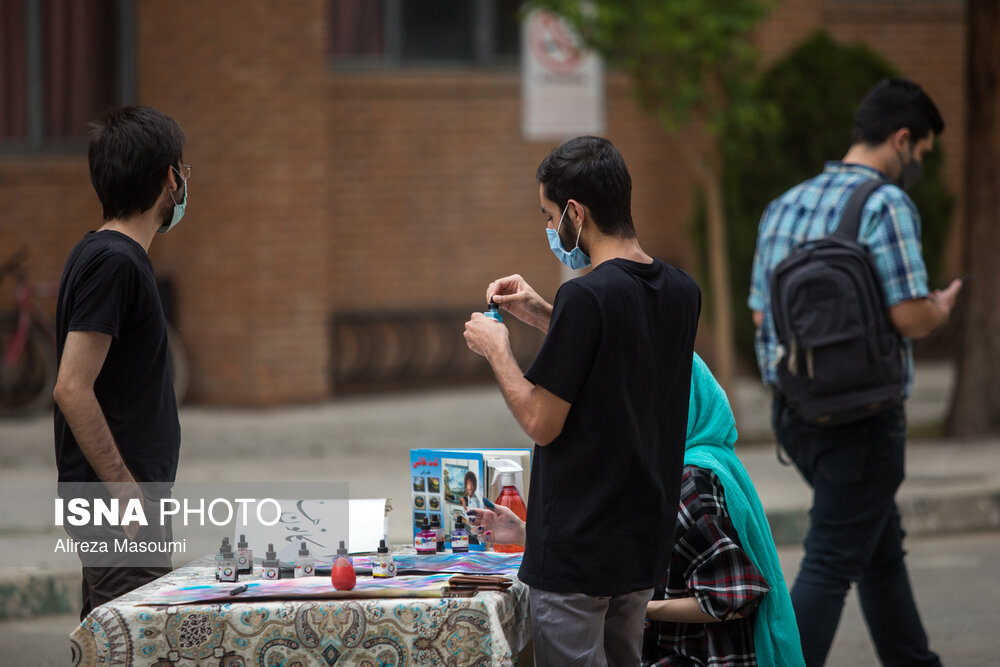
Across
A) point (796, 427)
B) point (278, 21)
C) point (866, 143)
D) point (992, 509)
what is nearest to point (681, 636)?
point (796, 427)

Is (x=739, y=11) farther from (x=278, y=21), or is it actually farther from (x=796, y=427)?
(x=796, y=427)

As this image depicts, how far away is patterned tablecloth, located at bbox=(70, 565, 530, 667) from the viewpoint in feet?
10.2

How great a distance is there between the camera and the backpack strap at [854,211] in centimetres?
473

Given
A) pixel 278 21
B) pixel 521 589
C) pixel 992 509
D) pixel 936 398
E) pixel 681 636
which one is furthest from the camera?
pixel 936 398

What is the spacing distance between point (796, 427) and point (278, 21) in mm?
8072

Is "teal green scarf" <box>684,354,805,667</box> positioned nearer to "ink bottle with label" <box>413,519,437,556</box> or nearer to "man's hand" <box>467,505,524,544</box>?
"man's hand" <box>467,505,524,544</box>

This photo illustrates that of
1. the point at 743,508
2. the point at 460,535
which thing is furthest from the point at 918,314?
the point at 460,535

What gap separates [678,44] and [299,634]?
22.0ft

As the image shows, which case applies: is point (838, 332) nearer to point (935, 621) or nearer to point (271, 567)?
point (271, 567)

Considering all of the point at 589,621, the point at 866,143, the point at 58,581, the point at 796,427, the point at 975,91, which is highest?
the point at 975,91

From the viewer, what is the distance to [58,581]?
21.8 feet

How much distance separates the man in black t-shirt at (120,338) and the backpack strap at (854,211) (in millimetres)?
2355

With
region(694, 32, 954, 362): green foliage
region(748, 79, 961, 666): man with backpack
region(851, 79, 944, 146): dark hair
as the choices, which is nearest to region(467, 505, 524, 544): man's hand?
region(748, 79, 961, 666): man with backpack

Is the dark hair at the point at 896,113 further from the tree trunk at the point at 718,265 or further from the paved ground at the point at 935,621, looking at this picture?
the tree trunk at the point at 718,265
